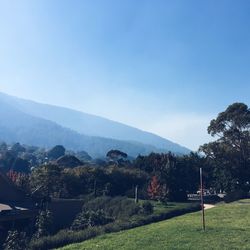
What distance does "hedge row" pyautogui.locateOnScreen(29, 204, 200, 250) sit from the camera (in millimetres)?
20312

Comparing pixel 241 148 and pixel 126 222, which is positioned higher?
pixel 241 148

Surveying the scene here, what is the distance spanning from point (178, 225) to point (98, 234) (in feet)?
17.8

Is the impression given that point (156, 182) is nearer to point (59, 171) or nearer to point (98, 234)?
point (59, 171)

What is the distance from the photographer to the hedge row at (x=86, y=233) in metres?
20.3

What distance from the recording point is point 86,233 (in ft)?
77.1

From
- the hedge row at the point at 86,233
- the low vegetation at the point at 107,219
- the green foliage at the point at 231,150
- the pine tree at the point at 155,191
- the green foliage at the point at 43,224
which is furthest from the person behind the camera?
the green foliage at the point at 231,150

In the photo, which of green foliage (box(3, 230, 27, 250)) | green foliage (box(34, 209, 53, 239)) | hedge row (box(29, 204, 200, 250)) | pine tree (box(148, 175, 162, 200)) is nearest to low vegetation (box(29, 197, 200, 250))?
hedge row (box(29, 204, 200, 250))

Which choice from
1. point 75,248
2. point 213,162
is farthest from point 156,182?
point 75,248

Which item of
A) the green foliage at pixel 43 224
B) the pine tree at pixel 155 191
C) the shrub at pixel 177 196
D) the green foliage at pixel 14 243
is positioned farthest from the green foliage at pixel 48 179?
the green foliage at pixel 14 243

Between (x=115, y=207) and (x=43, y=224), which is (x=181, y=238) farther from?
(x=115, y=207)

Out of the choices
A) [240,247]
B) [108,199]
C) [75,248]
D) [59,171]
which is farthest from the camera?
[59,171]

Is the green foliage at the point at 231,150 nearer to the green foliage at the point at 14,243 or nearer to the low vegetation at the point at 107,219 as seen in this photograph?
the low vegetation at the point at 107,219

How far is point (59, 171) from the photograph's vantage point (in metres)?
47.3

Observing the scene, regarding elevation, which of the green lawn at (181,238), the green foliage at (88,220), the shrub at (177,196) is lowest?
the green lawn at (181,238)
